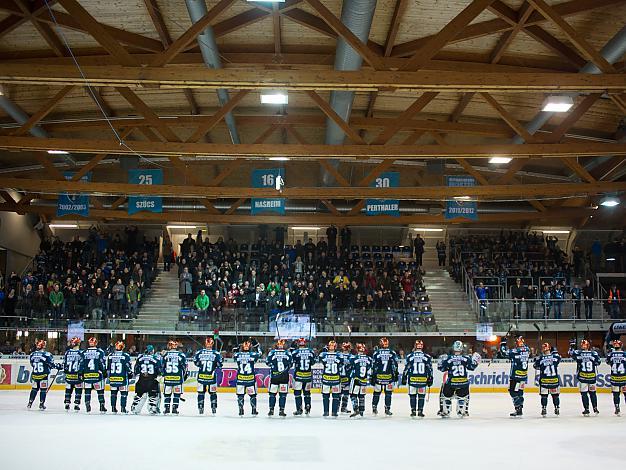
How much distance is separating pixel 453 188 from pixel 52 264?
17.5 meters

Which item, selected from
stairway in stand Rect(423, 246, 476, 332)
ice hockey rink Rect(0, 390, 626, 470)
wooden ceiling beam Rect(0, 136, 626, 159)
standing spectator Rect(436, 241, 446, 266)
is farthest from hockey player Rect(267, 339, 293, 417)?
standing spectator Rect(436, 241, 446, 266)

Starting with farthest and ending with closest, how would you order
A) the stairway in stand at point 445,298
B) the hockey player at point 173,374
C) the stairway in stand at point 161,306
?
the stairway in stand at point 445,298 → the stairway in stand at point 161,306 → the hockey player at point 173,374

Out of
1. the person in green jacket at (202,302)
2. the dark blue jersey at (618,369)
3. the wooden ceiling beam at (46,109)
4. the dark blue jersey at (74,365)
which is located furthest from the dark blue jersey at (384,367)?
the person in green jacket at (202,302)

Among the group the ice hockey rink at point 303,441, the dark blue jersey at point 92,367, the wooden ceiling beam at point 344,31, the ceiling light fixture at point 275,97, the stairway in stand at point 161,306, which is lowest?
the ice hockey rink at point 303,441

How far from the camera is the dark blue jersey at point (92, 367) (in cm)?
1584

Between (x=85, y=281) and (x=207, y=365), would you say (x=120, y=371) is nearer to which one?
(x=207, y=365)

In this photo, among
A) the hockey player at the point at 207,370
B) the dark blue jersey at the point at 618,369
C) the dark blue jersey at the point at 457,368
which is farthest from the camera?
the dark blue jersey at the point at 618,369

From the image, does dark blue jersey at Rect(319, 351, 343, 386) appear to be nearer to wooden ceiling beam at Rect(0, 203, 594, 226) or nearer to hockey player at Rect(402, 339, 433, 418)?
hockey player at Rect(402, 339, 433, 418)

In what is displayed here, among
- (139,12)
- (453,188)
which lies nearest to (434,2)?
(139,12)

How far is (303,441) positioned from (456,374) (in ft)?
16.5

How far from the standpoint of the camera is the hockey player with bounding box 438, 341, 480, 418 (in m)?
15.3

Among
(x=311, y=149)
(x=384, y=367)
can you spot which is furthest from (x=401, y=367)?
(x=311, y=149)

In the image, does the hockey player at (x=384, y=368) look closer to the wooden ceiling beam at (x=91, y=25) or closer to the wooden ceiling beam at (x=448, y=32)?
the wooden ceiling beam at (x=448, y=32)

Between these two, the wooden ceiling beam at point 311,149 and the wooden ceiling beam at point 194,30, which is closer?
the wooden ceiling beam at point 194,30
